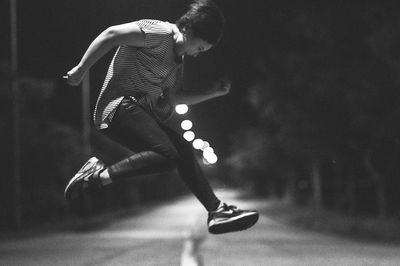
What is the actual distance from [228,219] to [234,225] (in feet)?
0.15

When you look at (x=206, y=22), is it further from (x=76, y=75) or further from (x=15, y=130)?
(x=15, y=130)

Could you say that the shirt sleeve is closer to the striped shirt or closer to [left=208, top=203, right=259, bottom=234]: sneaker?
the striped shirt

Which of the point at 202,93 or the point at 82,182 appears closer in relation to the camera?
the point at 82,182

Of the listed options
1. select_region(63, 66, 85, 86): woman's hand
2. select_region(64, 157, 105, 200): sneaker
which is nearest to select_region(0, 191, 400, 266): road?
select_region(64, 157, 105, 200): sneaker

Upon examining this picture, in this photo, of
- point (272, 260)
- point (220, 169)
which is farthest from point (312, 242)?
point (220, 169)

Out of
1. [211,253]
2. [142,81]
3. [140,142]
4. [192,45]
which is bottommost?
[211,253]

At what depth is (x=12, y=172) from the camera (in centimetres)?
2480

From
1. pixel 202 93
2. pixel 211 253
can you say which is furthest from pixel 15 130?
pixel 202 93

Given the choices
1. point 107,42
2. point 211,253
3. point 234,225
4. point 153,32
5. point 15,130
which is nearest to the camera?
point 107,42

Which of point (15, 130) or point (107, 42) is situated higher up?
point (107, 42)

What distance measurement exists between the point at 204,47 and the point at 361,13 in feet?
63.3

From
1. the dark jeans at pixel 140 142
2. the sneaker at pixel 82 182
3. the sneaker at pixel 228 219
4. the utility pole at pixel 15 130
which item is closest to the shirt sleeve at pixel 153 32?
the dark jeans at pixel 140 142

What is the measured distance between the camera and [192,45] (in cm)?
312

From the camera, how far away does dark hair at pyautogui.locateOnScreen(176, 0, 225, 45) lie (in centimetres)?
307
